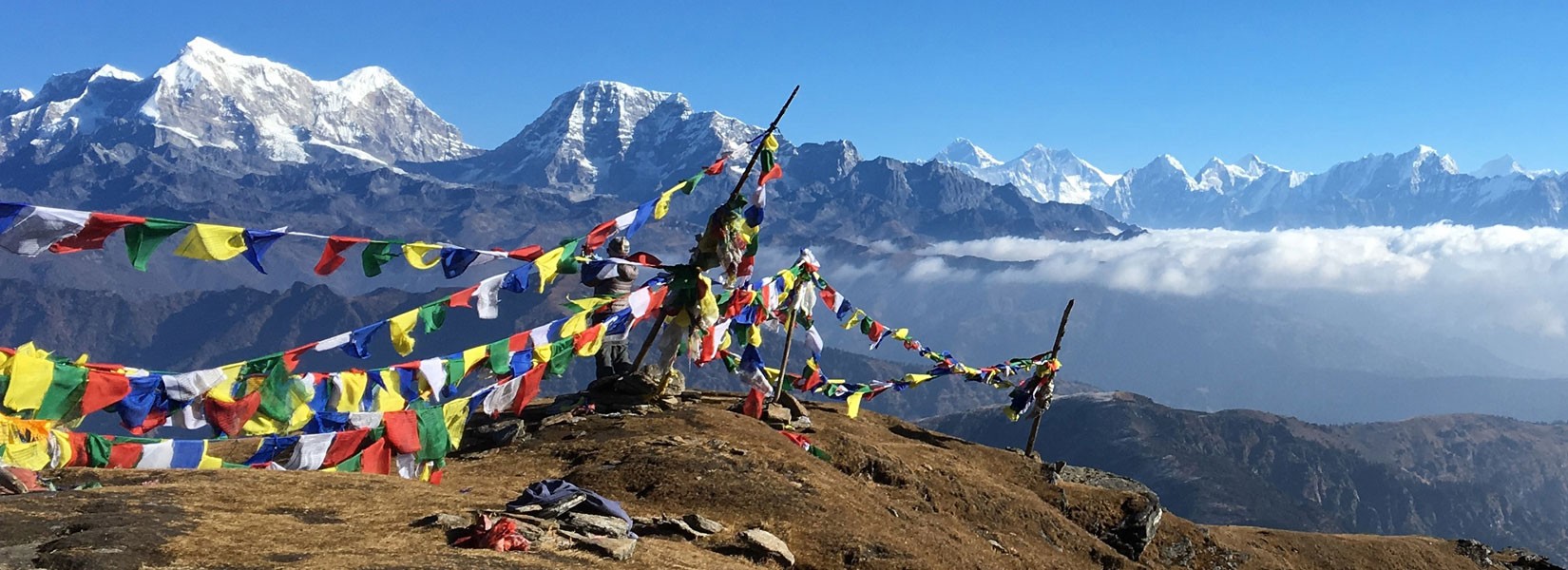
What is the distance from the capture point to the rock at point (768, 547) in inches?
627

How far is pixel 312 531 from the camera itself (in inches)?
531

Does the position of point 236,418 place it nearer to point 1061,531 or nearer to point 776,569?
point 776,569

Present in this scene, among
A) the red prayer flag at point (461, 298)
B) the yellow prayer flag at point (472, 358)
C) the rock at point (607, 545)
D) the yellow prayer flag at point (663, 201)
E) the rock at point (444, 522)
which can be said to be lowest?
the rock at point (607, 545)

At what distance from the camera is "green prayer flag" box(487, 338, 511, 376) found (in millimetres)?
19875

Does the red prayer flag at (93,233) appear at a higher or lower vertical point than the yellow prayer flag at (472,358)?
higher

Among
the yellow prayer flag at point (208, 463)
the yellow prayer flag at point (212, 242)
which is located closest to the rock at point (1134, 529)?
the yellow prayer flag at point (208, 463)

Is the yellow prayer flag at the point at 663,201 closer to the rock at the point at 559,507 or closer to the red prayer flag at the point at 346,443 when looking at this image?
the red prayer flag at the point at 346,443

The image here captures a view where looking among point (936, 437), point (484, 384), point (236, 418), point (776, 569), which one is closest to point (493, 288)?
point (484, 384)

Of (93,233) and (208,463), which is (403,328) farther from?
(93,233)

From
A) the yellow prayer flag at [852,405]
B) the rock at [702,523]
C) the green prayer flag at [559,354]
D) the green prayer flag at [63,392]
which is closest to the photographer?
the green prayer flag at [63,392]

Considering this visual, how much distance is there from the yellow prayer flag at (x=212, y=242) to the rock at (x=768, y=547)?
9.39 meters

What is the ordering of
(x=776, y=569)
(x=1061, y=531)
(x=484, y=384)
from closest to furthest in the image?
(x=776, y=569), (x=484, y=384), (x=1061, y=531)

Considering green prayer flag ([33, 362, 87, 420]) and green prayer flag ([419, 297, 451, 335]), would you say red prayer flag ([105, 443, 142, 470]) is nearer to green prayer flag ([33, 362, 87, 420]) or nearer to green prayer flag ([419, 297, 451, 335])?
green prayer flag ([33, 362, 87, 420])

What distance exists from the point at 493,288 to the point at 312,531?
7.30 meters
